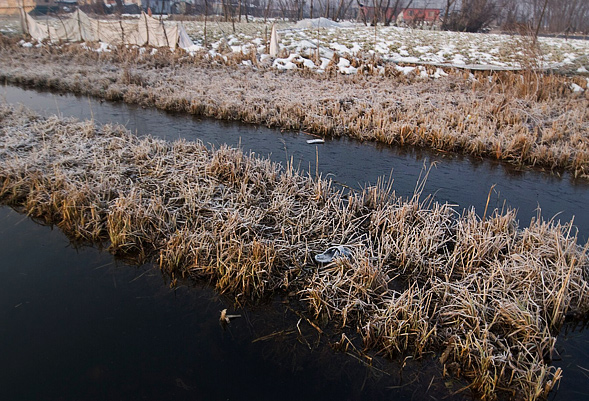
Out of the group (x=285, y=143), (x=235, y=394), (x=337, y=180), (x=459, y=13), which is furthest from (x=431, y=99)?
(x=459, y=13)

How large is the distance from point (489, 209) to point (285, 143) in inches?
172

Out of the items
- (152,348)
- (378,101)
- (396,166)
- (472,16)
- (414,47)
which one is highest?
(472,16)

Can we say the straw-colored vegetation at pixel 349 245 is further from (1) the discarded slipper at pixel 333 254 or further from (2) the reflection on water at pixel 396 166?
(2) the reflection on water at pixel 396 166

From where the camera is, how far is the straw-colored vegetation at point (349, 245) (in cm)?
337

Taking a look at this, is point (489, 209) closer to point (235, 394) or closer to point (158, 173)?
point (235, 394)

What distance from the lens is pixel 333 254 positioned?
14.6 feet

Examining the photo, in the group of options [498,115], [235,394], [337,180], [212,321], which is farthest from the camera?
[498,115]

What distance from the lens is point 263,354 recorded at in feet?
10.9

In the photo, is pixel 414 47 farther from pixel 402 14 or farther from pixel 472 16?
pixel 402 14

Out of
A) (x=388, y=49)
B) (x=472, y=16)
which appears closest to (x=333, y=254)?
(x=388, y=49)

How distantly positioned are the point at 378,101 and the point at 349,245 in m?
7.29

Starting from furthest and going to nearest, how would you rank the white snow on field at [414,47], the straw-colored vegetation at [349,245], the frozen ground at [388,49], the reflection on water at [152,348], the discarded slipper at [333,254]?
1. the white snow on field at [414,47]
2. the frozen ground at [388,49]
3. the discarded slipper at [333,254]
4. the straw-colored vegetation at [349,245]
5. the reflection on water at [152,348]

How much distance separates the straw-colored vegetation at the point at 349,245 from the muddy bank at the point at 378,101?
10.3ft

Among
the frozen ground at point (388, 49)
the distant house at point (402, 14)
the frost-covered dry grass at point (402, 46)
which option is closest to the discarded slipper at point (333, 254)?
the frozen ground at point (388, 49)
